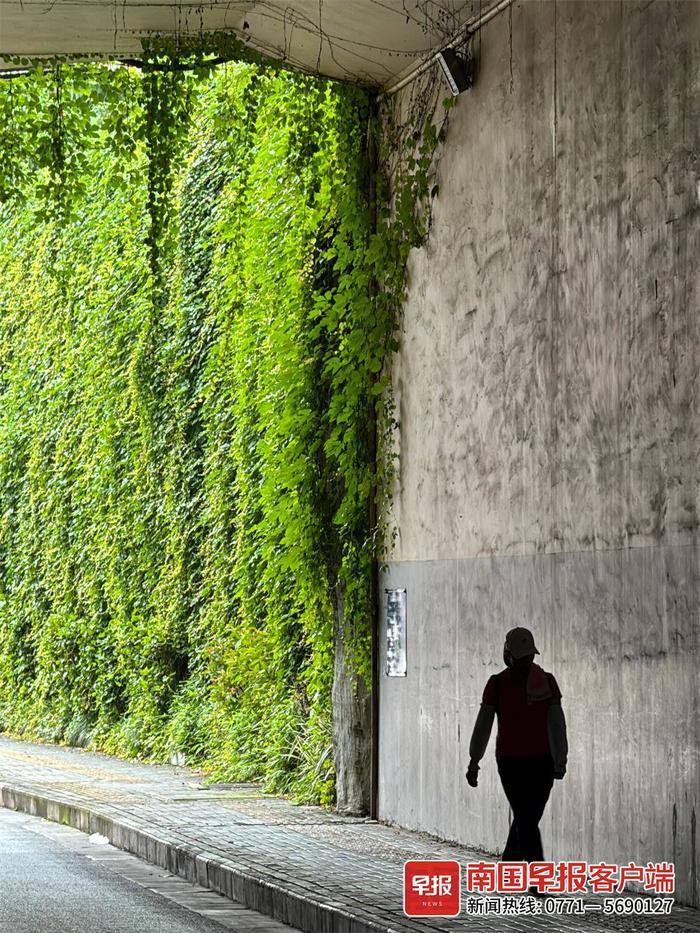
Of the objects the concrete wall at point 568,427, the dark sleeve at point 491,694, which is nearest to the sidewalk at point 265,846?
the concrete wall at point 568,427

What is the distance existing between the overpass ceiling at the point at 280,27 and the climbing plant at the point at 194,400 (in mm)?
308

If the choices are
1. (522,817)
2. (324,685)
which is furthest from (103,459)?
(522,817)

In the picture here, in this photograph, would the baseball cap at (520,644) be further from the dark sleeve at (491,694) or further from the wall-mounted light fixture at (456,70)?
the wall-mounted light fixture at (456,70)

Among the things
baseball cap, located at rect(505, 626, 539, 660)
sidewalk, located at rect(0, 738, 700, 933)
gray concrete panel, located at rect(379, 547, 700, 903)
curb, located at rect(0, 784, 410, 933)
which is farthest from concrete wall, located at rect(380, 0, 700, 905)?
curb, located at rect(0, 784, 410, 933)

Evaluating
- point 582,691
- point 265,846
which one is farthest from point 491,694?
point 265,846

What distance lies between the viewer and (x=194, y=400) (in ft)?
59.2

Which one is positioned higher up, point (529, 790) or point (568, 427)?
point (568, 427)

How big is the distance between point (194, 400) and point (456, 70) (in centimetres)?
738

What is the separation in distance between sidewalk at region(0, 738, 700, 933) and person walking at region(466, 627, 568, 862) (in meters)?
0.57

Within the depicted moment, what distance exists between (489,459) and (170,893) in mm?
3757

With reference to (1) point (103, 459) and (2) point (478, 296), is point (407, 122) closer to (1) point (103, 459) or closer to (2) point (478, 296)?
(2) point (478, 296)

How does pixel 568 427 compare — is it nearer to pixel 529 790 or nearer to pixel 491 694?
pixel 491 694

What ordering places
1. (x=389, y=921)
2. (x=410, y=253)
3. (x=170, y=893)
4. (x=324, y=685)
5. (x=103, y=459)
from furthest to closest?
(x=103, y=459)
(x=324, y=685)
(x=410, y=253)
(x=170, y=893)
(x=389, y=921)

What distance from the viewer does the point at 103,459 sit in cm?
2075
